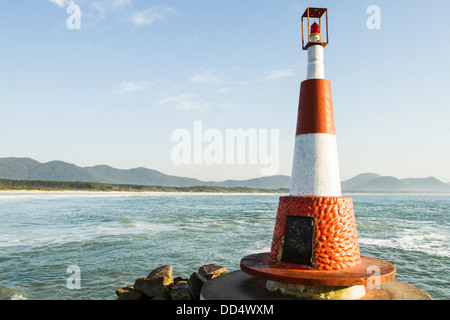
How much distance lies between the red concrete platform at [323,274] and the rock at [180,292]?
2.02 metres

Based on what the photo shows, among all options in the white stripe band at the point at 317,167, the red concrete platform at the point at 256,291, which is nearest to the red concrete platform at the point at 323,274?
the red concrete platform at the point at 256,291

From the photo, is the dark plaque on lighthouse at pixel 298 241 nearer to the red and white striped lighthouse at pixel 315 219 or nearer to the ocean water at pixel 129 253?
the red and white striped lighthouse at pixel 315 219

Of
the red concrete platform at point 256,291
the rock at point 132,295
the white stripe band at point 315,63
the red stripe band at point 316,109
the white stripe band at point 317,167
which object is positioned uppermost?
the white stripe band at point 315,63

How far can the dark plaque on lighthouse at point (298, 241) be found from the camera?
5656 mm

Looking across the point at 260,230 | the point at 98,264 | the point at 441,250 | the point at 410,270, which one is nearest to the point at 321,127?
the point at 410,270

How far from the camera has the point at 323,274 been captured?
17.4 ft

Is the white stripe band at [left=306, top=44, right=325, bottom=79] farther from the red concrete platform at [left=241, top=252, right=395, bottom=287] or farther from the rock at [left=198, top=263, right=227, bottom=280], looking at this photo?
the rock at [left=198, top=263, right=227, bottom=280]

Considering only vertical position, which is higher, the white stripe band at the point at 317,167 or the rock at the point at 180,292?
the white stripe band at the point at 317,167

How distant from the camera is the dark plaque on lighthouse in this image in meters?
5.66

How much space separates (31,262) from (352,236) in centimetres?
1144

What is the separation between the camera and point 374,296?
19.2 ft

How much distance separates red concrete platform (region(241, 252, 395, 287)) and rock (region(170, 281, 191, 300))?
2.02 m
